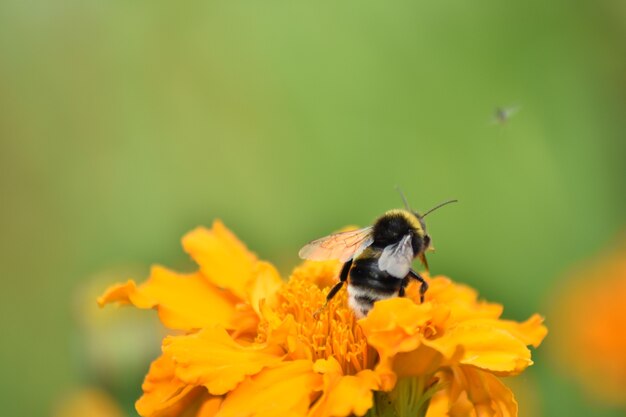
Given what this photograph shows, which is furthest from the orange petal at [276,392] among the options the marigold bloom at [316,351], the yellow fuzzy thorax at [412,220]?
the yellow fuzzy thorax at [412,220]

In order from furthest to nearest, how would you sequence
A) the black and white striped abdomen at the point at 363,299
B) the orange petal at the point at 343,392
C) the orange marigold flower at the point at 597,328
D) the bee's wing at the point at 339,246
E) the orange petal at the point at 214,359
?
the orange marigold flower at the point at 597,328 → the bee's wing at the point at 339,246 → the black and white striped abdomen at the point at 363,299 → the orange petal at the point at 214,359 → the orange petal at the point at 343,392

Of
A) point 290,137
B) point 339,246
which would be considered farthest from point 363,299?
point 290,137

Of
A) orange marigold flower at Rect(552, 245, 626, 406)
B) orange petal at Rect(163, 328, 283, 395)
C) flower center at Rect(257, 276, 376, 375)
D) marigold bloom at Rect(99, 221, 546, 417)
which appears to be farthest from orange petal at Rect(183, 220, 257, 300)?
orange marigold flower at Rect(552, 245, 626, 406)

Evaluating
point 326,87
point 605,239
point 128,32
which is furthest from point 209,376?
point 128,32

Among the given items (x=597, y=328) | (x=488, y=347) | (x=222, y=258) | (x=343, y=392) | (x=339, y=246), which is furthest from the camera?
(x=597, y=328)

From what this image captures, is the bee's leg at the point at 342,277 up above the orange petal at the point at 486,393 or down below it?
above

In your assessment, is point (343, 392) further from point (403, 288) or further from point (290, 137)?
point (290, 137)

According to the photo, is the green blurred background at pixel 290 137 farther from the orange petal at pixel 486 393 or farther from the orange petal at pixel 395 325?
the orange petal at pixel 395 325
